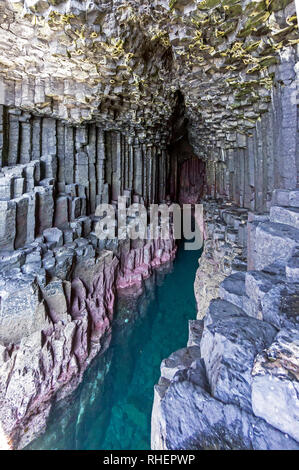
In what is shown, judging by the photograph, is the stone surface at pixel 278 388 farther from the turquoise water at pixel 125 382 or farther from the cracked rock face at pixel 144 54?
the cracked rock face at pixel 144 54

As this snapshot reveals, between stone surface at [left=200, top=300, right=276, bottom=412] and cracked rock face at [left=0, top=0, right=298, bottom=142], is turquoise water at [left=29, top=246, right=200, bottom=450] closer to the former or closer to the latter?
stone surface at [left=200, top=300, right=276, bottom=412]

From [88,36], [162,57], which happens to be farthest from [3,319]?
[162,57]

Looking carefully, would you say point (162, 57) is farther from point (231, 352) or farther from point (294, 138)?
point (231, 352)

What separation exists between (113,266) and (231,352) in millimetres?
7924

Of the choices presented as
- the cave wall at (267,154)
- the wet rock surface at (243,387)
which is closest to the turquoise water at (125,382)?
the wet rock surface at (243,387)

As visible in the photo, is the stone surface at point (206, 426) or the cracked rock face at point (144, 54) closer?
the stone surface at point (206, 426)

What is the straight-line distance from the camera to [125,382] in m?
6.30

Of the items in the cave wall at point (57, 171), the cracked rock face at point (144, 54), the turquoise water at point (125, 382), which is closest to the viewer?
the cracked rock face at point (144, 54)

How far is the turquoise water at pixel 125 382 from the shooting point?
16.6ft

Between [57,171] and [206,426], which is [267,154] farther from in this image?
[57,171]

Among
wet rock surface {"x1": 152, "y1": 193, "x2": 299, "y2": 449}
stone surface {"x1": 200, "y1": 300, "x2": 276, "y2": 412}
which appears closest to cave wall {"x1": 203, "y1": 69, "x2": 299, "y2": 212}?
wet rock surface {"x1": 152, "y1": 193, "x2": 299, "y2": 449}

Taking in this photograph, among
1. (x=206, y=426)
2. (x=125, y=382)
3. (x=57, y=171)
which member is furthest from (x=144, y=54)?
(x=125, y=382)

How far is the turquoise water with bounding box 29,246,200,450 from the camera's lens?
506 cm

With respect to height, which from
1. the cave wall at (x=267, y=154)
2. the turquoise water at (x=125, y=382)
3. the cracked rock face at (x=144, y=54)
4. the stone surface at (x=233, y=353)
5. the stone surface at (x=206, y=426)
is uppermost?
the cracked rock face at (x=144, y=54)
